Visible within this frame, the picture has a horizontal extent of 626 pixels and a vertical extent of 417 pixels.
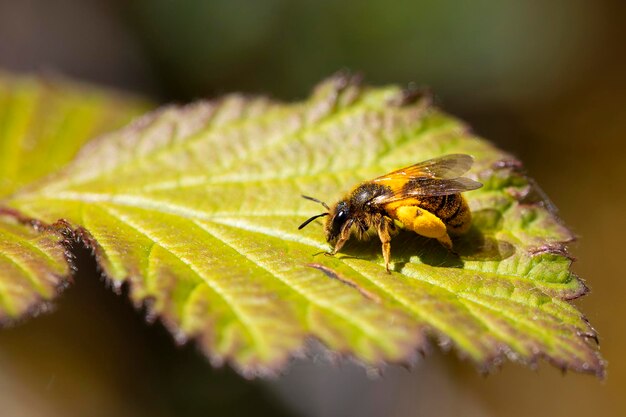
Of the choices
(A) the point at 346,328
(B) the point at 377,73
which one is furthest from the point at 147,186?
(B) the point at 377,73

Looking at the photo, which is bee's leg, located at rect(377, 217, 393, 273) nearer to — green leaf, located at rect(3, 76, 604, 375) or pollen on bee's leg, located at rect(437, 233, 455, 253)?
green leaf, located at rect(3, 76, 604, 375)

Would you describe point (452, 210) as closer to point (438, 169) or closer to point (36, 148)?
point (438, 169)

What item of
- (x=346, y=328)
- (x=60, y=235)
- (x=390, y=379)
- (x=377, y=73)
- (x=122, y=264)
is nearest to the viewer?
(x=346, y=328)

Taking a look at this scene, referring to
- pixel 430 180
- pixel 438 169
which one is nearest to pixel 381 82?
pixel 438 169

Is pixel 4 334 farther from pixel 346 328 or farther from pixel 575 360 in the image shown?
pixel 575 360

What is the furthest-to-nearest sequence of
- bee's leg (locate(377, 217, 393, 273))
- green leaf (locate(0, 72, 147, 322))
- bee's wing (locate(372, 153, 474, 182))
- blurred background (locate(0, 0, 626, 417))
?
blurred background (locate(0, 0, 626, 417)), bee's wing (locate(372, 153, 474, 182)), bee's leg (locate(377, 217, 393, 273)), green leaf (locate(0, 72, 147, 322))

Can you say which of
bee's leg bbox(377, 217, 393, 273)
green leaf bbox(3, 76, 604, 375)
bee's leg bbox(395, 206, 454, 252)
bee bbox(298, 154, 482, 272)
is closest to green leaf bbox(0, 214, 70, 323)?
green leaf bbox(3, 76, 604, 375)
